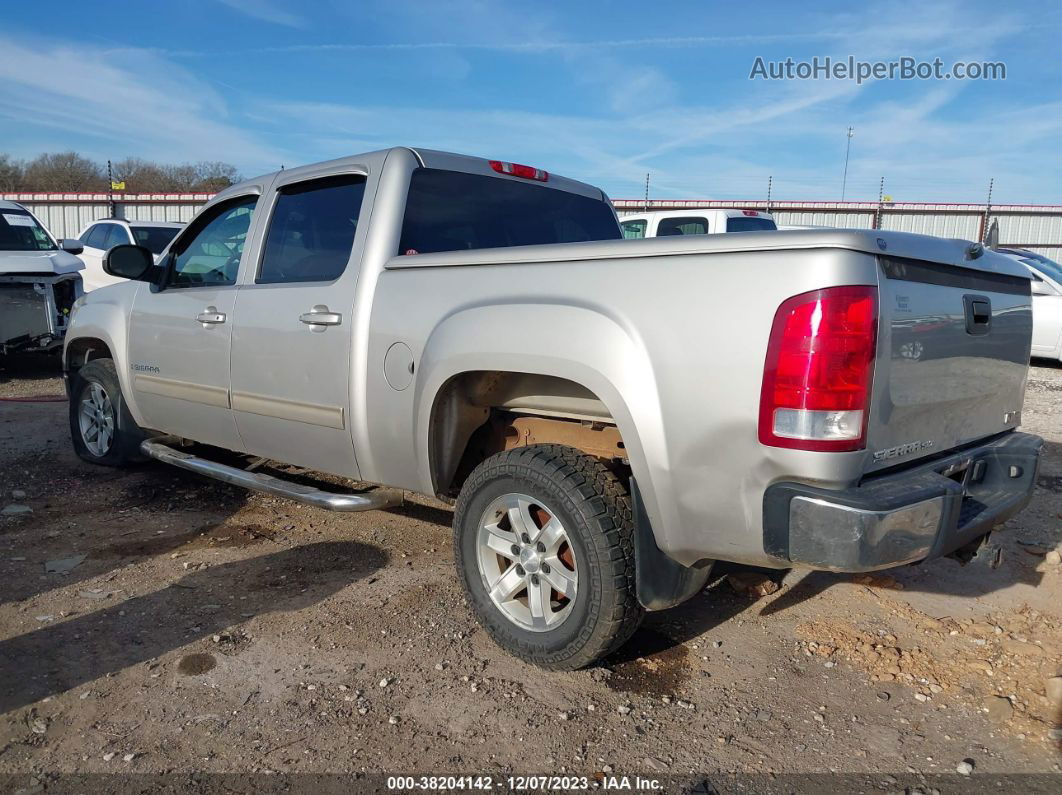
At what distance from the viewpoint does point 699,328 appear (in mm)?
2502

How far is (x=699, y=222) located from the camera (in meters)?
10.8

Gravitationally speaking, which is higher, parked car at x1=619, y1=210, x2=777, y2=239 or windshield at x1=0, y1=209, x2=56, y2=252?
parked car at x1=619, y1=210, x2=777, y2=239

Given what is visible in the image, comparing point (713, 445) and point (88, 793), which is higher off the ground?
point (713, 445)

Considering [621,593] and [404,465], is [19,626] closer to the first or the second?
[404,465]

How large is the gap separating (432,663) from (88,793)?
1196 millimetres

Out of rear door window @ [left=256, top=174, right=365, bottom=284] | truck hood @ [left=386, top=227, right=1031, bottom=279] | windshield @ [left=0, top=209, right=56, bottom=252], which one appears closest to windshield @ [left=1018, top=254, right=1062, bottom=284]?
truck hood @ [left=386, top=227, right=1031, bottom=279]

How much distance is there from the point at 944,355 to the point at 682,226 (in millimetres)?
8684

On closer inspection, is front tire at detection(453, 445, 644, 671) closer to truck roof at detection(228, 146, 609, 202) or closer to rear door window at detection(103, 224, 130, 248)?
truck roof at detection(228, 146, 609, 202)

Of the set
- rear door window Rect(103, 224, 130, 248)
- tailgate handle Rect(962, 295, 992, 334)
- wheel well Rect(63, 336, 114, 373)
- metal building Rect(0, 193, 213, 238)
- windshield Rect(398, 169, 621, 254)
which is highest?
metal building Rect(0, 193, 213, 238)

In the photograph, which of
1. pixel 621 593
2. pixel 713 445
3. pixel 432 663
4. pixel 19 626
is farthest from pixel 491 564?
pixel 19 626

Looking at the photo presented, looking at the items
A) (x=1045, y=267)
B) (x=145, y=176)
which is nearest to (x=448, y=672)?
(x=1045, y=267)

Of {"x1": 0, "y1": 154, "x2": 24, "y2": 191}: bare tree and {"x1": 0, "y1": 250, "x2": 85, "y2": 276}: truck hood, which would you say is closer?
{"x1": 0, "y1": 250, "x2": 85, "y2": 276}: truck hood

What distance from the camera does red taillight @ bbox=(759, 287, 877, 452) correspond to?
7.59ft

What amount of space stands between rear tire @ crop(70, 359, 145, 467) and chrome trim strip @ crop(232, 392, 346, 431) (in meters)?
1.56
